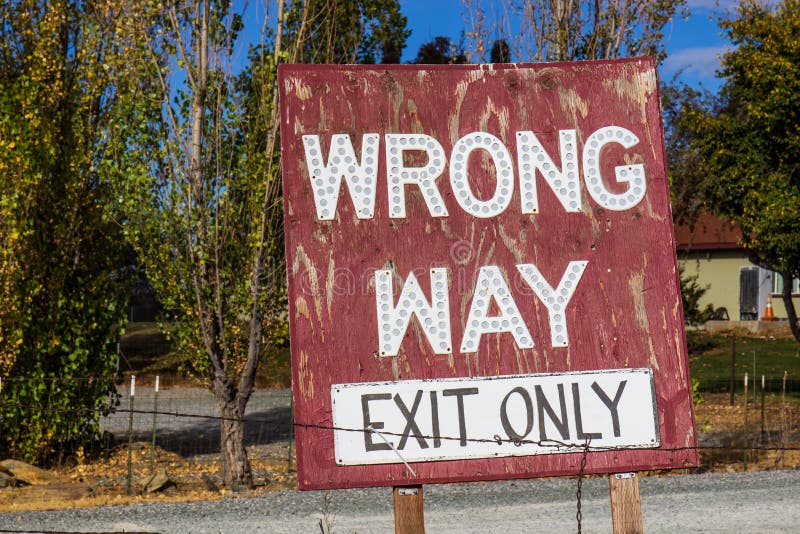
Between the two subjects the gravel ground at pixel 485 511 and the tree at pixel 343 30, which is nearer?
the gravel ground at pixel 485 511

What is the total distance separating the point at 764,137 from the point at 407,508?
55.6ft

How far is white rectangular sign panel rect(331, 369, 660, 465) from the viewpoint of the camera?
3.85m

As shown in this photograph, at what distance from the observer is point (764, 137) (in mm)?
18812

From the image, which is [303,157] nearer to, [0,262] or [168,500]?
[168,500]

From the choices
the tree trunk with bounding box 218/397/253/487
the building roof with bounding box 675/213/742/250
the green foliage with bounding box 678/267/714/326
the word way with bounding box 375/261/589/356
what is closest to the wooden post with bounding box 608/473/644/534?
the word way with bounding box 375/261/589/356

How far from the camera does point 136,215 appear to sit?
13258mm

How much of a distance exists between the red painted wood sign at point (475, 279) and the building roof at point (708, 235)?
114ft

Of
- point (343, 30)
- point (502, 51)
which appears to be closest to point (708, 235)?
point (502, 51)

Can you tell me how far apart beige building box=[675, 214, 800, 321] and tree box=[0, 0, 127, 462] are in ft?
86.6

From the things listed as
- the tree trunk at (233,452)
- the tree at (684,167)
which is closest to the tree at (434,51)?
the tree at (684,167)

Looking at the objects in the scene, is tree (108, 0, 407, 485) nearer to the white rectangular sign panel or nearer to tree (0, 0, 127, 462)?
tree (0, 0, 127, 462)

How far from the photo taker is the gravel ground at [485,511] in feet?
33.7

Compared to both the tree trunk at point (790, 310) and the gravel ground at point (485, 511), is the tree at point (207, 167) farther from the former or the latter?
the tree trunk at point (790, 310)

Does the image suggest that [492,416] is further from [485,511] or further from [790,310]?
[790,310]
